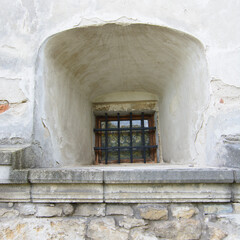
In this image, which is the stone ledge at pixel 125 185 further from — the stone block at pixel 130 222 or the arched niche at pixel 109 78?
the arched niche at pixel 109 78

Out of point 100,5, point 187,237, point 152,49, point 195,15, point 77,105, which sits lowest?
point 187,237

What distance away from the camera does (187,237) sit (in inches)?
53.3

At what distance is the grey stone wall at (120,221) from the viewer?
136 cm

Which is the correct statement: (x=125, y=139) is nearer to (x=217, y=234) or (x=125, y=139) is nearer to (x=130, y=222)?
(x=130, y=222)

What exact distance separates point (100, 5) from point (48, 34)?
0.49 meters

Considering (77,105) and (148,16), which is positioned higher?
(148,16)

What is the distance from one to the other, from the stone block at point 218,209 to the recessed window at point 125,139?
1.60 m

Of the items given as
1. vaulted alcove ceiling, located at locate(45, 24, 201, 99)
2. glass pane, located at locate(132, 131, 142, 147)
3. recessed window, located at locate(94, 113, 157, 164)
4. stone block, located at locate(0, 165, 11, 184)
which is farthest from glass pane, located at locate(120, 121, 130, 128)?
stone block, located at locate(0, 165, 11, 184)

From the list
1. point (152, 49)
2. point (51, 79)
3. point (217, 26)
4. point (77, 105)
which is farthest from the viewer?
point (77, 105)

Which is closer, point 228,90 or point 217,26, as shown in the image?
point 228,90

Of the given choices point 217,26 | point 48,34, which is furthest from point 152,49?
point 48,34

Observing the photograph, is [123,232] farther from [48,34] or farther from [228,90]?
[48,34]

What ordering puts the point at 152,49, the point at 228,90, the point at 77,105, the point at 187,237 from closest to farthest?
the point at 187,237, the point at 228,90, the point at 152,49, the point at 77,105

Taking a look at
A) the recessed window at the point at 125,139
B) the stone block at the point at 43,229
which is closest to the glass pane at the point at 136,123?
the recessed window at the point at 125,139
